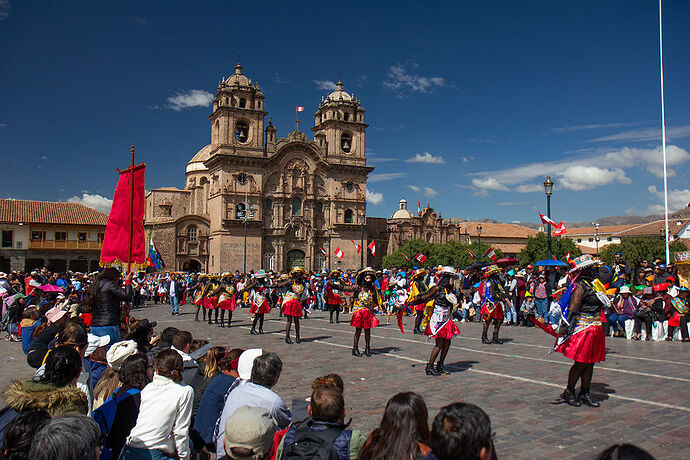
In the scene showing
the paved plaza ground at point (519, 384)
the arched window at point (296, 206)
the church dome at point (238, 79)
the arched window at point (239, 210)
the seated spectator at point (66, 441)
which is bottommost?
the paved plaza ground at point (519, 384)

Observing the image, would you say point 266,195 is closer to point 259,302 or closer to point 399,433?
point 259,302

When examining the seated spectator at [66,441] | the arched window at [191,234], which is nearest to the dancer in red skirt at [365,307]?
the seated spectator at [66,441]

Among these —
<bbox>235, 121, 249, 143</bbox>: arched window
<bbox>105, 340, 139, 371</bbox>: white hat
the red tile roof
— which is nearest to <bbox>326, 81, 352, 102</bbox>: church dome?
<bbox>235, 121, 249, 143</bbox>: arched window

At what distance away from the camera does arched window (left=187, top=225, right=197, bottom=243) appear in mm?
52562

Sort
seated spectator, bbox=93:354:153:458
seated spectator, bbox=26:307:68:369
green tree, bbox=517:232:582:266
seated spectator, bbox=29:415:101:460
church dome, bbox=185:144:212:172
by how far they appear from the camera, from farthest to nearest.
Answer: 1. church dome, bbox=185:144:212:172
2. green tree, bbox=517:232:582:266
3. seated spectator, bbox=26:307:68:369
4. seated spectator, bbox=93:354:153:458
5. seated spectator, bbox=29:415:101:460

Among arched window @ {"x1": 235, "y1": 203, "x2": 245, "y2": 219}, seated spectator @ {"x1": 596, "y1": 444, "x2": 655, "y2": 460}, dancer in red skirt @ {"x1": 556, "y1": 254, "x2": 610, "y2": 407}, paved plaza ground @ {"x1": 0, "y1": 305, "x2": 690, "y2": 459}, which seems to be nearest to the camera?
seated spectator @ {"x1": 596, "y1": 444, "x2": 655, "y2": 460}

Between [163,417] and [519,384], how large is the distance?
6.08 meters

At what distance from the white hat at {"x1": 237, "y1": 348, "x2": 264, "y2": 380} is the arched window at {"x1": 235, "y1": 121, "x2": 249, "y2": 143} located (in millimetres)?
49611

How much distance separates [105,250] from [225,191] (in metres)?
39.7

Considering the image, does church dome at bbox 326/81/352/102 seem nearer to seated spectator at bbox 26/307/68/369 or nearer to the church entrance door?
the church entrance door

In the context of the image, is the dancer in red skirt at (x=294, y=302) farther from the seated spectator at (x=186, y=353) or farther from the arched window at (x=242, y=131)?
the arched window at (x=242, y=131)

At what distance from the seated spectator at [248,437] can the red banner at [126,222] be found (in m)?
8.27

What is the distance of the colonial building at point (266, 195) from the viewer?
168 feet

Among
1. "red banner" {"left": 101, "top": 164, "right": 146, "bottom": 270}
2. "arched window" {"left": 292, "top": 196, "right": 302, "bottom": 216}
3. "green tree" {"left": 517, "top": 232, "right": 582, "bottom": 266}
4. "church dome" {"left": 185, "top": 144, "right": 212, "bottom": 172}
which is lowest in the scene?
"red banner" {"left": 101, "top": 164, "right": 146, "bottom": 270}
